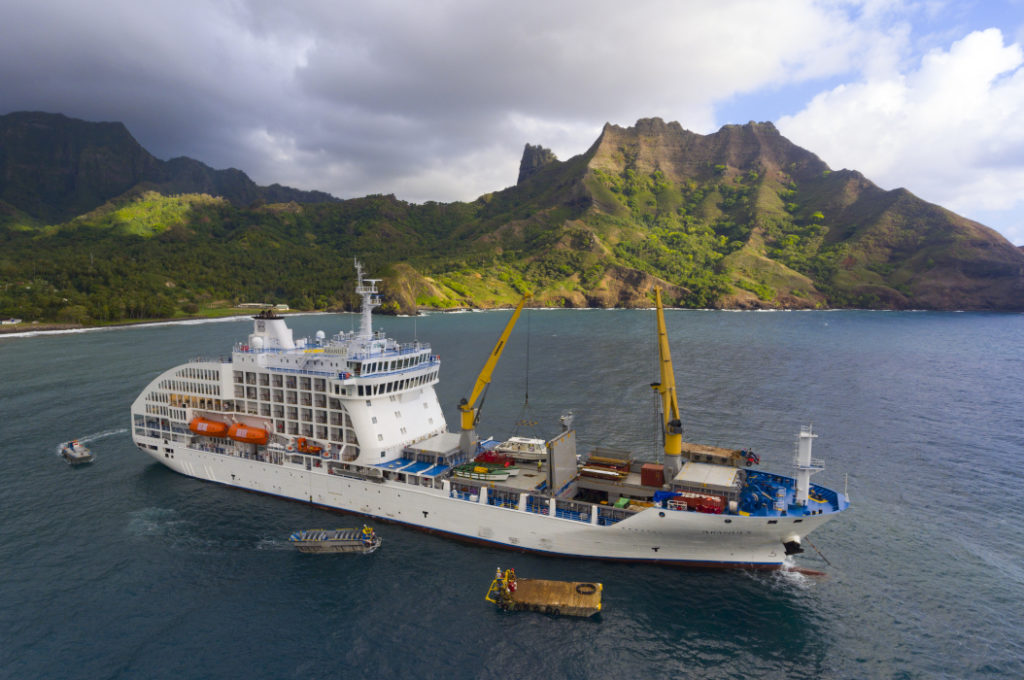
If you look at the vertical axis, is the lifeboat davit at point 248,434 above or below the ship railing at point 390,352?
below

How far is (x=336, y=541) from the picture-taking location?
1202 inches

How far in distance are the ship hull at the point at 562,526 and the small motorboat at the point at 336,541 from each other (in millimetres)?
2718

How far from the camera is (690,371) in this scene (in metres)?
80.5

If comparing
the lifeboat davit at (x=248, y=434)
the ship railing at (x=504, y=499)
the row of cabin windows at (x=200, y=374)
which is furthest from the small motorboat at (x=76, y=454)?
the ship railing at (x=504, y=499)

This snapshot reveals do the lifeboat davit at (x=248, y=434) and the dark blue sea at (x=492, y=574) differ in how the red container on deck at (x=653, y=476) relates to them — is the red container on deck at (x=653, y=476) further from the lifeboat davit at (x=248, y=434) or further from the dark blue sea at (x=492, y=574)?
the lifeboat davit at (x=248, y=434)

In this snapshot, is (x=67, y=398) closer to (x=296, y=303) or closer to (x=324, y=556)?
(x=324, y=556)

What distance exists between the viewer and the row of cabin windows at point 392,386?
114 feet

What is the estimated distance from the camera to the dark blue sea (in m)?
22.7

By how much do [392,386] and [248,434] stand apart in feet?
36.7

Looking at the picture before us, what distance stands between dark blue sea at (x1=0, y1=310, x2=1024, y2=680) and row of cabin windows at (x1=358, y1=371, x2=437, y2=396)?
8.47 meters

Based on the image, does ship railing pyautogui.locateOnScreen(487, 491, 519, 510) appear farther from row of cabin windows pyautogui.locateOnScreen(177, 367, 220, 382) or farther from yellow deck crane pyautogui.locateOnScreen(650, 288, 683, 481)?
row of cabin windows pyautogui.locateOnScreen(177, 367, 220, 382)

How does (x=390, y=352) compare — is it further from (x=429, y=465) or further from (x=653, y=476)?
(x=653, y=476)

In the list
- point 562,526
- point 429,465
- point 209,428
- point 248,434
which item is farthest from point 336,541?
point 209,428

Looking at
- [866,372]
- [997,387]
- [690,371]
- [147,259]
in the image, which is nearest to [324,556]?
[690,371]
